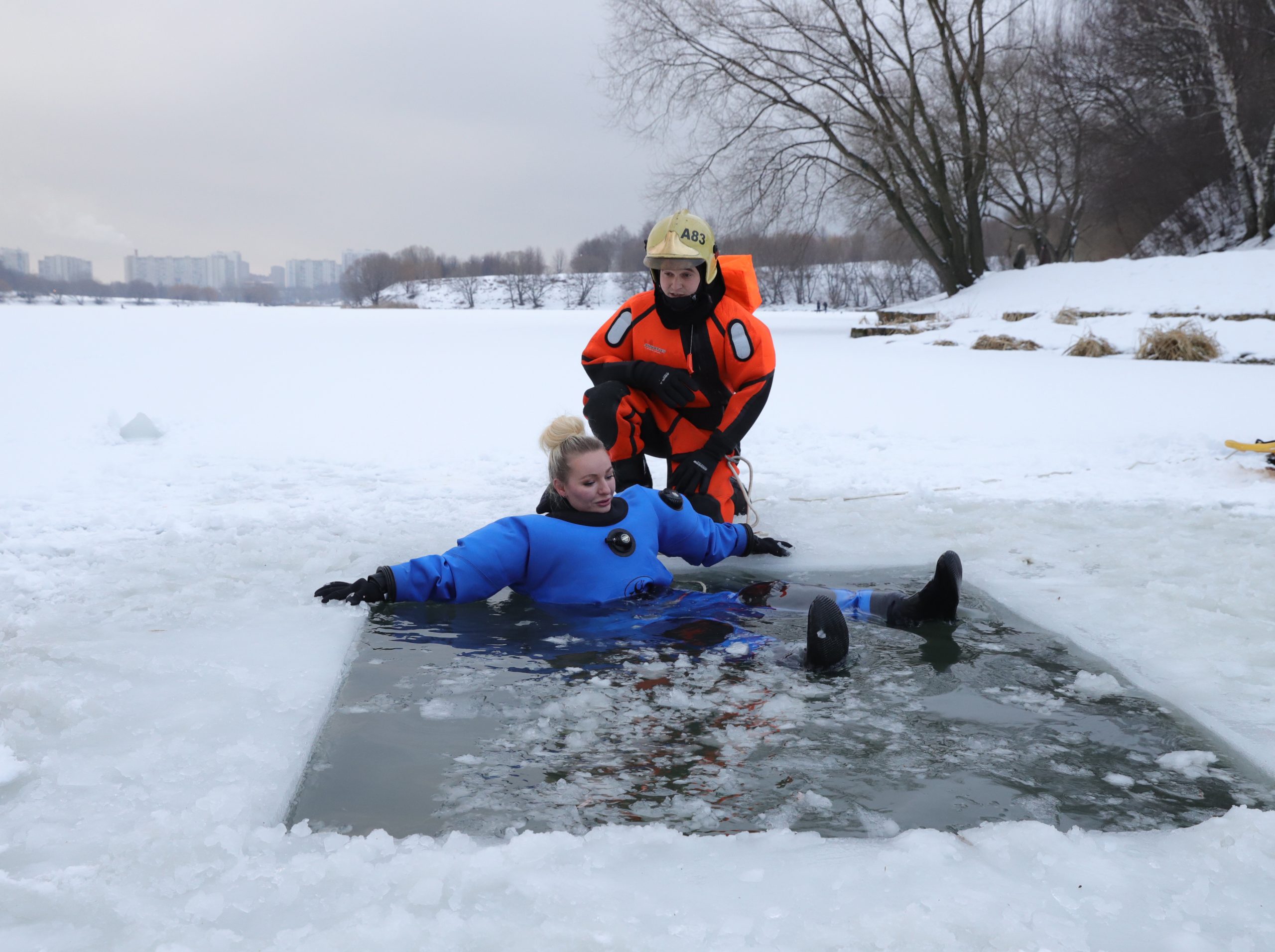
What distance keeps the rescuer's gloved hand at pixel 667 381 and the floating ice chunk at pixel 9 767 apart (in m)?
2.91

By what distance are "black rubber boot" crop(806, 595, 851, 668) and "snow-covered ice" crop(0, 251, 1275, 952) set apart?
0.84 metres

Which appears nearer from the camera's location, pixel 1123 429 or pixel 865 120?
pixel 1123 429

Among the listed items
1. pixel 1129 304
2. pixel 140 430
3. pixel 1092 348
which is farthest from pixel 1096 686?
pixel 1129 304

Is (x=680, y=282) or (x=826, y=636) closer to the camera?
(x=826, y=636)

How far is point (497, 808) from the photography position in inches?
77.2

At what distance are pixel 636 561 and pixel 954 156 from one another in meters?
18.2

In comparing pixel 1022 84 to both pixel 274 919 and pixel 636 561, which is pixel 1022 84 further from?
pixel 274 919

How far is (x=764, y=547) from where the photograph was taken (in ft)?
13.2

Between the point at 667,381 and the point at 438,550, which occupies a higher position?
the point at 667,381

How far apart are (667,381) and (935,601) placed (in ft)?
5.72

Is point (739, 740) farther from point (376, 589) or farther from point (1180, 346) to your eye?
point (1180, 346)

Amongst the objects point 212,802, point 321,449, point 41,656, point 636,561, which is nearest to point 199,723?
point 212,802

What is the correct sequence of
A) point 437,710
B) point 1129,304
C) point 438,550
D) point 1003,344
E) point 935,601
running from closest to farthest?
point 437,710 < point 935,601 < point 438,550 < point 1003,344 < point 1129,304

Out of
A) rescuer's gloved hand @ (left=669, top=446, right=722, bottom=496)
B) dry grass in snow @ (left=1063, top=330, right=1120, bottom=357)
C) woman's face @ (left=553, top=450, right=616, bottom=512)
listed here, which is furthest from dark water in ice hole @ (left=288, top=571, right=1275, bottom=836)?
dry grass in snow @ (left=1063, top=330, right=1120, bottom=357)
